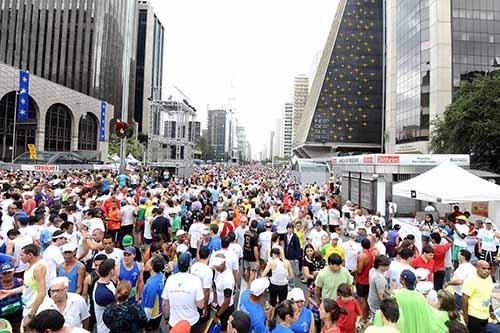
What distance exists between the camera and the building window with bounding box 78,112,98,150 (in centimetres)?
4834

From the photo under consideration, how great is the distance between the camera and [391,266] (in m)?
5.11

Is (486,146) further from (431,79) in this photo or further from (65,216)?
(65,216)

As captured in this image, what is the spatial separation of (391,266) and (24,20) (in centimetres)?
7705

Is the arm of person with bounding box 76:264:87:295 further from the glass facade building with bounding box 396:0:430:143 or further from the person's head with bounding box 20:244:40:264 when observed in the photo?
the glass facade building with bounding box 396:0:430:143

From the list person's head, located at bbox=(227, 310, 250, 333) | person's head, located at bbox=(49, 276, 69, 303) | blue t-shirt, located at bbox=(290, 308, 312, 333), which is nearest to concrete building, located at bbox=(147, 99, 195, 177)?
person's head, located at bbox=(49, 276, 69, 303)

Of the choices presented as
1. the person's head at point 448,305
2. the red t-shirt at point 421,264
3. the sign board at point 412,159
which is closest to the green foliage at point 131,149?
the sign board at point 412,159

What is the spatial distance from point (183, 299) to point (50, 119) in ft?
150

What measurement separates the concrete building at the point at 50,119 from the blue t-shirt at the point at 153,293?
39350 mm

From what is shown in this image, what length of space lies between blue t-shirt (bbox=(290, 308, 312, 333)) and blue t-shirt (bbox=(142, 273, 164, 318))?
1.88m

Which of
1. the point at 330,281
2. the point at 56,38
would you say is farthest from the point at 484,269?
the point at 56,38

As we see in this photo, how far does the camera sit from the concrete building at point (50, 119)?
3666 cm

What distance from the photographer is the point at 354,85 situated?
3046 inches

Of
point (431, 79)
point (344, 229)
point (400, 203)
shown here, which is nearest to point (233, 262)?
point (344, 229)

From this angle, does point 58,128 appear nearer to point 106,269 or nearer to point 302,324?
point 106,269
